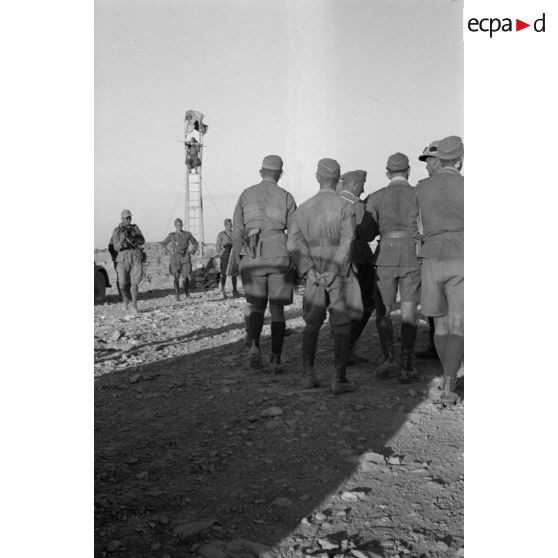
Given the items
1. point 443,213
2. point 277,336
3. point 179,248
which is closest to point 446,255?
point 443,213

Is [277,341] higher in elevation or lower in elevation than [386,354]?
higher

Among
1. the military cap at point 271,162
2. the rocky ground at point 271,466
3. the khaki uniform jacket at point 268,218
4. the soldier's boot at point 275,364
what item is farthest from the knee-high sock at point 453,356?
the military cap at point 271,162

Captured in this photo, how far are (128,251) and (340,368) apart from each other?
6.39m

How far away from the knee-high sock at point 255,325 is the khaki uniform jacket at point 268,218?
48cm

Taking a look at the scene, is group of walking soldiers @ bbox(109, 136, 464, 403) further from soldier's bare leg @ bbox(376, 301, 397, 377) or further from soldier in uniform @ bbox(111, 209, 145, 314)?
soldier in uniform @ bbox(111, 209, 145, 314)

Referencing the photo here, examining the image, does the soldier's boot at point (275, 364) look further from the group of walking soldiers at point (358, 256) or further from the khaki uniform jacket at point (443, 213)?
the khaki uniform jacket at point (443, 213)

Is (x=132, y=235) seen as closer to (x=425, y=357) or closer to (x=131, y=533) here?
(x=425, y=357)

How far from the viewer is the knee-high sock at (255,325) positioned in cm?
555

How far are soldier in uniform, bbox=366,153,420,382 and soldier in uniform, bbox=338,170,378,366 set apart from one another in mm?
115

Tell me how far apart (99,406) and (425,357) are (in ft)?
9.65

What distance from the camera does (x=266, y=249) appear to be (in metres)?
5.51

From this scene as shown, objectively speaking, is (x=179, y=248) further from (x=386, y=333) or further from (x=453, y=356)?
(x=453, y=356)

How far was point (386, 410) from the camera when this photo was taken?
4148mm

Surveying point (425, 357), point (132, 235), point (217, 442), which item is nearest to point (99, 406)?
point (217, 442)
